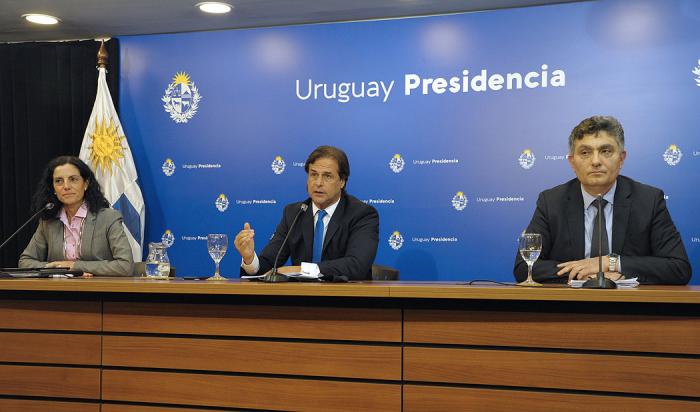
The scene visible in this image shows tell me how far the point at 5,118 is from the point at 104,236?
7.81 feet

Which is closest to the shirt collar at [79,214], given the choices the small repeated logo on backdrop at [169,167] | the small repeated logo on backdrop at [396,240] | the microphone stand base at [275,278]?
the small repeated logo on backdrop at [169,167]

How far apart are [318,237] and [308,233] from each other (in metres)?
0.06

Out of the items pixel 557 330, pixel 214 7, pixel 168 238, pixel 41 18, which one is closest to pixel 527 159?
pixel 214 7

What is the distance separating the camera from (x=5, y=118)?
229 inches

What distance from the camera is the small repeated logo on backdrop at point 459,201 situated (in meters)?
5.11

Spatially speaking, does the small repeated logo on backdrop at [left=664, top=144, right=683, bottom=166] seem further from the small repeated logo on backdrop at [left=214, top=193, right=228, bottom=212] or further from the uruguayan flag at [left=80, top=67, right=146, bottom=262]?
the uruguayan flag at [left=80, top=67, right=146, bottom=262]

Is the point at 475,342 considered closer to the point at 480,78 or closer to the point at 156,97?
the point at 480,78

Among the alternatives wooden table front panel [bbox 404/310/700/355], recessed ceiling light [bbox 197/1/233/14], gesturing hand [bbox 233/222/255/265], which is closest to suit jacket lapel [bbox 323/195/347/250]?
gesturing hand [bbox 233/222/255/265]

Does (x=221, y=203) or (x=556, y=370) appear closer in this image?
(x=556, y=370)

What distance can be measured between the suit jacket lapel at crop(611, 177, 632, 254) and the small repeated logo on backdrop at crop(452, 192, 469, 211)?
6.15 ft

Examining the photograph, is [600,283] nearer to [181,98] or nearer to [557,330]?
[557,330]

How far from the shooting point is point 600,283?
2504 millimetres

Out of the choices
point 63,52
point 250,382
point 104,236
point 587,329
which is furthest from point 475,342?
point 63,52

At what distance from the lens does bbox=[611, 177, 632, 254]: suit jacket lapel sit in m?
3.19
